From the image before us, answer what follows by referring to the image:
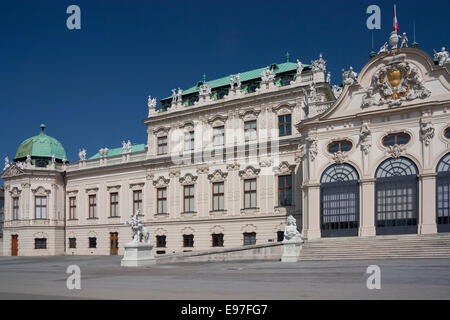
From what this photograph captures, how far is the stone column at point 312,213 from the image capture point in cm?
3406

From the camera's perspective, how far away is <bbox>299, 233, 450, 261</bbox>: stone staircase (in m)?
27.4

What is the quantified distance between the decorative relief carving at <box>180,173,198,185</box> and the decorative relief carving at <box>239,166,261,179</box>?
4.98 meters

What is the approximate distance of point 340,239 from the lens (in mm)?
31812

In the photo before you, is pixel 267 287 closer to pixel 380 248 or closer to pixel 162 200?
pixel 380 248

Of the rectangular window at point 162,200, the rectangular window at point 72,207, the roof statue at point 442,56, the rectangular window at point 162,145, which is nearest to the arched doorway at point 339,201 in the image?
the roof statue at point 442,56

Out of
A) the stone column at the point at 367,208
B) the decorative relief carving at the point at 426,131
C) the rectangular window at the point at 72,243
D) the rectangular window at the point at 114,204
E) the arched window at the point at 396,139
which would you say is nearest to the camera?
the decorative relief carving at the point at 426,131

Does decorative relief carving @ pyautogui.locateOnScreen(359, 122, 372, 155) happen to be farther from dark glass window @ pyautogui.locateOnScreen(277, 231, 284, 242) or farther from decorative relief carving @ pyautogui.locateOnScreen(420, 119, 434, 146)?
dark glass window @ pyautogui.locateOnScreen(277, 231, 284, 242)

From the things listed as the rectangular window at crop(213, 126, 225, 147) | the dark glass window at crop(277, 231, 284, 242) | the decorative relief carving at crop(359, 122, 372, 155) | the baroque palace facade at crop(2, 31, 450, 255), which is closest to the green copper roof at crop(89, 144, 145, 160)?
the baroque palace facade at crop(2, 31, 450, 255)

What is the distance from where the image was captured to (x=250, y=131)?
43.2m

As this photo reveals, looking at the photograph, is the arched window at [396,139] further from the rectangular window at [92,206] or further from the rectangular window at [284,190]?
the rectangular window at [92,206]

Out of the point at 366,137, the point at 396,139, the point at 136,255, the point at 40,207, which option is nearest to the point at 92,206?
the point at 40,207

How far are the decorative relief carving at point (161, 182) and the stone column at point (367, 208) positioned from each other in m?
20.5

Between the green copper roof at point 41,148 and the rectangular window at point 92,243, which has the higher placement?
the green copper roof at point 41,148
